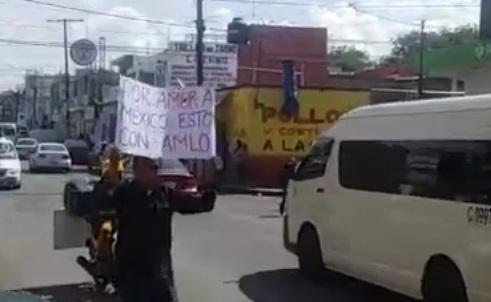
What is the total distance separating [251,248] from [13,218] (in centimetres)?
793

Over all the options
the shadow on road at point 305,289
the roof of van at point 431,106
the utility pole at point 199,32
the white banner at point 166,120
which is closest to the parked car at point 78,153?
the utility pole at point 199,32

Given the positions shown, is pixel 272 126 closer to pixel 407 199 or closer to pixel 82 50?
pixel 82 50

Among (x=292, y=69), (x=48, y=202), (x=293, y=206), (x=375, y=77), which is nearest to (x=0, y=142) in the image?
(x=48, y=202)

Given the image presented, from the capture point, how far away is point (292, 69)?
1495 inches

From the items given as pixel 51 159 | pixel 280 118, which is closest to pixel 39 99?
pixel 51 159

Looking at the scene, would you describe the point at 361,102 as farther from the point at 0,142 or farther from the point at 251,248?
the point at 251,248

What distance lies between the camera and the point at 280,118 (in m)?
38.7

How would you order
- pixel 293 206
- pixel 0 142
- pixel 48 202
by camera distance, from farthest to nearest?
pixel 0 142, pixel 48 202, pixel 293 206

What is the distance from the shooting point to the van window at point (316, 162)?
515 inches

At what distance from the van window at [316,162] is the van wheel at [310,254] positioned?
0.67 metres

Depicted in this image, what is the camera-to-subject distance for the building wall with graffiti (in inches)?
1516

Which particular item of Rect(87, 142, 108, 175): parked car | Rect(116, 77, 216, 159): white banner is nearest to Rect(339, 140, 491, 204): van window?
Rect(116, 77, 216, 159): white banner

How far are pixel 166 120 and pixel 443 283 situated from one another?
10.7 ft

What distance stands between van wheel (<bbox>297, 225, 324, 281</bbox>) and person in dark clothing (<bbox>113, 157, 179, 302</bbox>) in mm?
6195
